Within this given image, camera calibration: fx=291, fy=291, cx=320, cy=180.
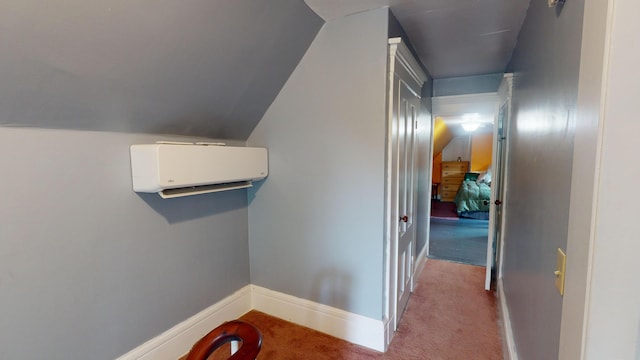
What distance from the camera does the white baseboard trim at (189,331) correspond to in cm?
177

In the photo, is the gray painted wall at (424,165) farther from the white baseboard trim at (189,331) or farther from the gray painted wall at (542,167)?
the white baseboard trim at (189,331)

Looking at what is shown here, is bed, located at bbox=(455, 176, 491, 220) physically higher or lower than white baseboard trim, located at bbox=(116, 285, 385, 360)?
higher

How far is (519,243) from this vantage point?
1743 mm

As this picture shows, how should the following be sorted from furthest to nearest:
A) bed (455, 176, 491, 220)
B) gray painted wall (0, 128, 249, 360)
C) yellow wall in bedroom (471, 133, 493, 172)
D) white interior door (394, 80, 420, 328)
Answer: yellow wall in bedroom (471, 133, 493, 172) < bed (455, 176, 491, 220) < white interior door (394, 80, 420, 328) < gray painted wall (0, 128, 249, 360)

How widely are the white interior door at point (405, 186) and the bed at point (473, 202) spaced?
13.2ft

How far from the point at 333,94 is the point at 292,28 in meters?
0.48

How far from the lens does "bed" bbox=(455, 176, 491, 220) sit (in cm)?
614

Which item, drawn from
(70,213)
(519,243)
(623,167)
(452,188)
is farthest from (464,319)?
(452,188)

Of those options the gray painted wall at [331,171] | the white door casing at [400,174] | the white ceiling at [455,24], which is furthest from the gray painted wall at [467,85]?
the gray painted wall at [331,171]

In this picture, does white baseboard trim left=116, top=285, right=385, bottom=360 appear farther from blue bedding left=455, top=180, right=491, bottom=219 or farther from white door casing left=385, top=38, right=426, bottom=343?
blue bedding left=455, top=180, right=491, bottom=219

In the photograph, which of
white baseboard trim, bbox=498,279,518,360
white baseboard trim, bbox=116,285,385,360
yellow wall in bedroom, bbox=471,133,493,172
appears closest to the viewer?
white baseboard trim, bbox=498,279,518,360

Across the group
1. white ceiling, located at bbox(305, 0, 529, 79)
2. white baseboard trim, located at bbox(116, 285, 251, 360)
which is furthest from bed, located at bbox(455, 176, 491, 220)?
white baseboard trim, located at bbox(116, 285, 251, 360)

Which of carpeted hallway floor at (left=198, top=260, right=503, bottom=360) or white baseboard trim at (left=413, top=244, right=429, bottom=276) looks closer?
carpeted hallway floor at (left=198, top=260, right=503, bottom=360)

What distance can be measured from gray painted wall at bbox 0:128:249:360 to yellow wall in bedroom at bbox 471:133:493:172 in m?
8.05
